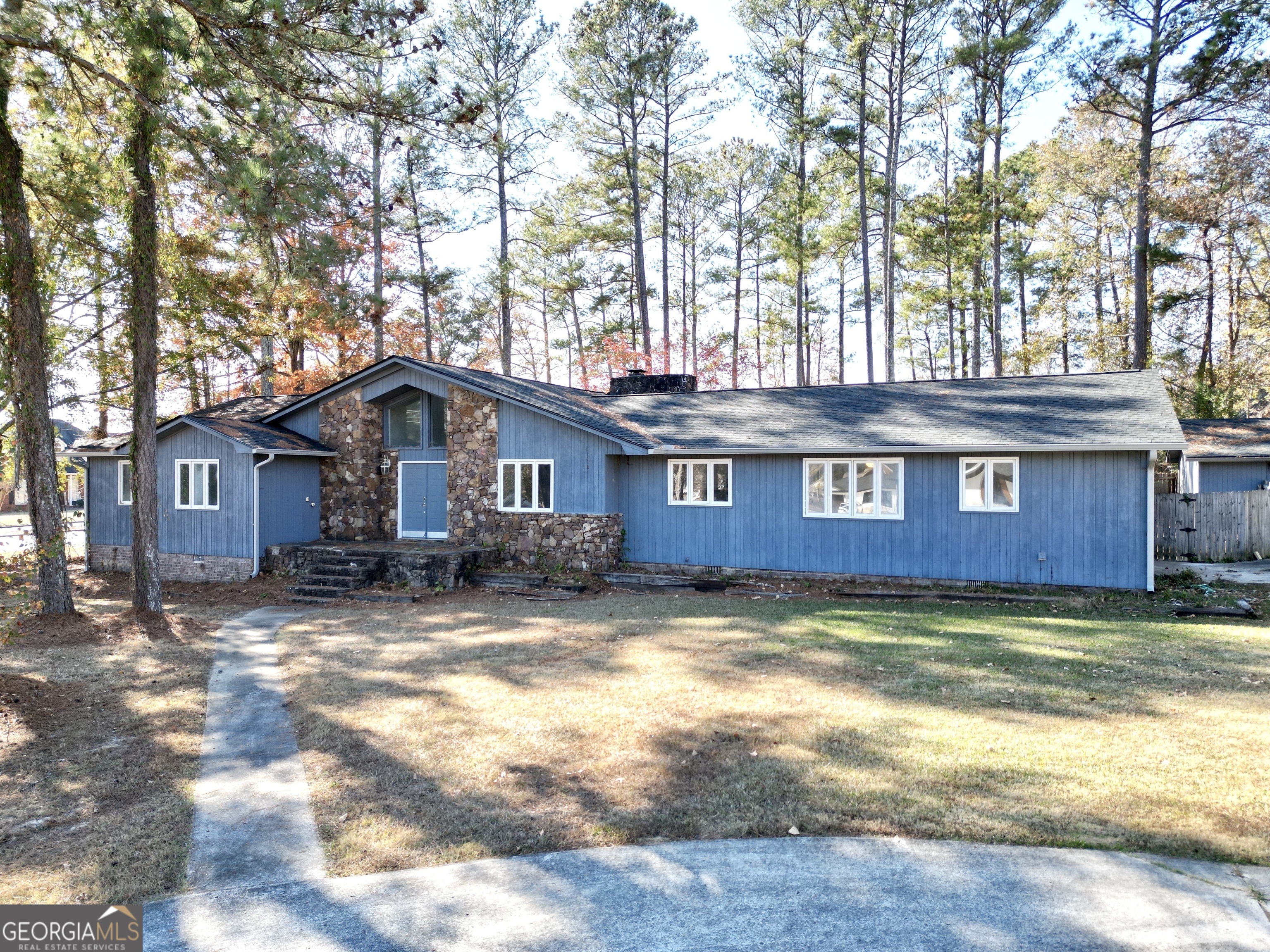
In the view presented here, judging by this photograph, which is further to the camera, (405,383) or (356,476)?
(356,476)

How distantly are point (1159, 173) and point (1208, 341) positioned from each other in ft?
30.4

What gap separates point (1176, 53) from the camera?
63.1 feet

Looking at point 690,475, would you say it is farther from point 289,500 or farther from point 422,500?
point 289,500

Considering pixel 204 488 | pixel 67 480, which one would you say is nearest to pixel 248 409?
pixel 204 488

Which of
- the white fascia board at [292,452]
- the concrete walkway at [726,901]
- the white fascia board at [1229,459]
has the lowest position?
the concrete walkway at [726,901]

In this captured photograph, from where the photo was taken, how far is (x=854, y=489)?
525 inches

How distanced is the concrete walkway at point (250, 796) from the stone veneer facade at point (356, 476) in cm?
918

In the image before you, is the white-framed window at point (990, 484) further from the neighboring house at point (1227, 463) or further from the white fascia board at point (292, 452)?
the white fascia board at point (292, 452)

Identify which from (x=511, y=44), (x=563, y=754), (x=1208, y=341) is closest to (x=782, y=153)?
(x=511, y=44)

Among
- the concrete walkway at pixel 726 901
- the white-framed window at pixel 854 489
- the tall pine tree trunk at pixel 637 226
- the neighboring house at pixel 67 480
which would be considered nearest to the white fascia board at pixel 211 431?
the neighboring house at pixel 67 480

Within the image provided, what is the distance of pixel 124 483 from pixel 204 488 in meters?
3.04

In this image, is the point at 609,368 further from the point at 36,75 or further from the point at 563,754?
the point at 563,754

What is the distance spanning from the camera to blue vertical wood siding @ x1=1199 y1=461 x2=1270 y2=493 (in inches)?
774

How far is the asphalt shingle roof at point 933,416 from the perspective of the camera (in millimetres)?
11922
